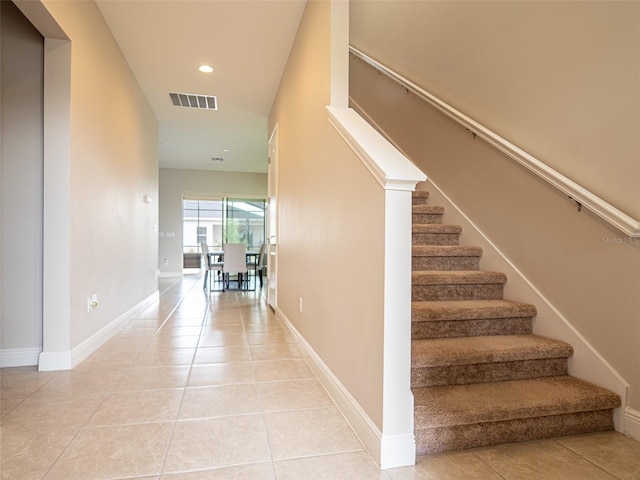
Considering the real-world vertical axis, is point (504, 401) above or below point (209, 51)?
below

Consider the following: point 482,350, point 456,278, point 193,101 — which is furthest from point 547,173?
point 193,101

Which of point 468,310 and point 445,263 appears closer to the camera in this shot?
point 468,310

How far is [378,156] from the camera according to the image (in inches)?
55.6

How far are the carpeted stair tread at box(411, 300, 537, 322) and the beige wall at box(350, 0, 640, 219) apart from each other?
790mm

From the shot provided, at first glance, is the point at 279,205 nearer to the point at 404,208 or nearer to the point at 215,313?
the point at 215,313

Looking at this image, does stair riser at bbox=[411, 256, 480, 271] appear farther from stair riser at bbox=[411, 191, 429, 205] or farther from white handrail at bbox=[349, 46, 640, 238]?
stair riser at bbox=[411, 191, 429, 205]

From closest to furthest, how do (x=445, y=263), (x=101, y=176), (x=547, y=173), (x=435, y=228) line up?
(x=547, y=173)
(x=445, y=263)
(x=435, y=228)
(x=101, y=176)

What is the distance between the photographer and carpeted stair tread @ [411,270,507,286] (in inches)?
86.9

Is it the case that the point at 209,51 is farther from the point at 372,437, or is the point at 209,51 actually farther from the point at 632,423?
the point at 632,423

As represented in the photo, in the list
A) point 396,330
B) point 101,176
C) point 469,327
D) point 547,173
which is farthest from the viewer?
point 101,176

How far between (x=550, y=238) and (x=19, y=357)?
3.61 meters

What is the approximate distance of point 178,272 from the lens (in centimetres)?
880

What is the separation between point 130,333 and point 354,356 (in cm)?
258

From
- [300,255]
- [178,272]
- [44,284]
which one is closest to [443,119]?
[300,255]
